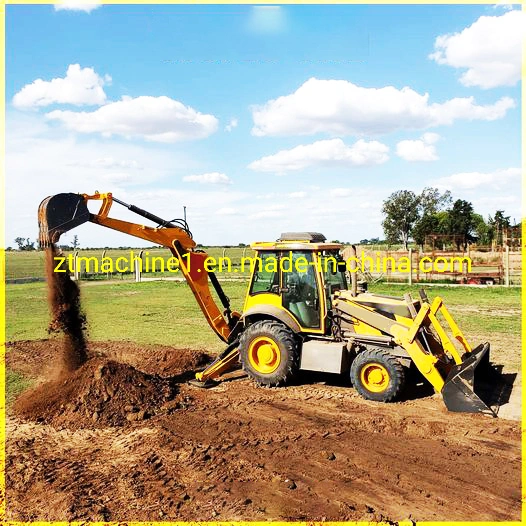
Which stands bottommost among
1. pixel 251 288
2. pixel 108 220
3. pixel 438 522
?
pixel 438 522

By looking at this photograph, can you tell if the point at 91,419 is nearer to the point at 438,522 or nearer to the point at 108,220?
the point at 108,220


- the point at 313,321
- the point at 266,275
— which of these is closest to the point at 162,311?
the point at 266,275

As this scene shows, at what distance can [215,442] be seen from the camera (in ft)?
21.2

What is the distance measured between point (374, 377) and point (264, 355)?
1898mm

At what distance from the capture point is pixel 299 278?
8719 mm

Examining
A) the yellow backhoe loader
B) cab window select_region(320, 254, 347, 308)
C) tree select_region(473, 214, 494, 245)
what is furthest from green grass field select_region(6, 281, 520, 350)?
tree select_region(473, 214, 494, 245)

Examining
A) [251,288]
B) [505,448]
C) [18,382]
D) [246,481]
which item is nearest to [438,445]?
[505,448]

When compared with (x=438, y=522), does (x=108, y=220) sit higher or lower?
higher

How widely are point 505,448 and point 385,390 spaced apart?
1.96 metres

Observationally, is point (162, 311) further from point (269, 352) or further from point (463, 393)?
point (463, 393)

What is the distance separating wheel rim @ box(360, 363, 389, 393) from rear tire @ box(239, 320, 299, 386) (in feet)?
3.76

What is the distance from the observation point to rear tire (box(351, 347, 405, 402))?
7.66 metres

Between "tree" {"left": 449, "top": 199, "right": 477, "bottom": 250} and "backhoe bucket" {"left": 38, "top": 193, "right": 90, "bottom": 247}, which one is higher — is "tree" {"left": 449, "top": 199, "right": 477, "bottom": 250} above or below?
above

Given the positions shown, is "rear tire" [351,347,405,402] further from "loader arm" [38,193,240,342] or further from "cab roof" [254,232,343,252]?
"loader arm" [38,193,240,342]
